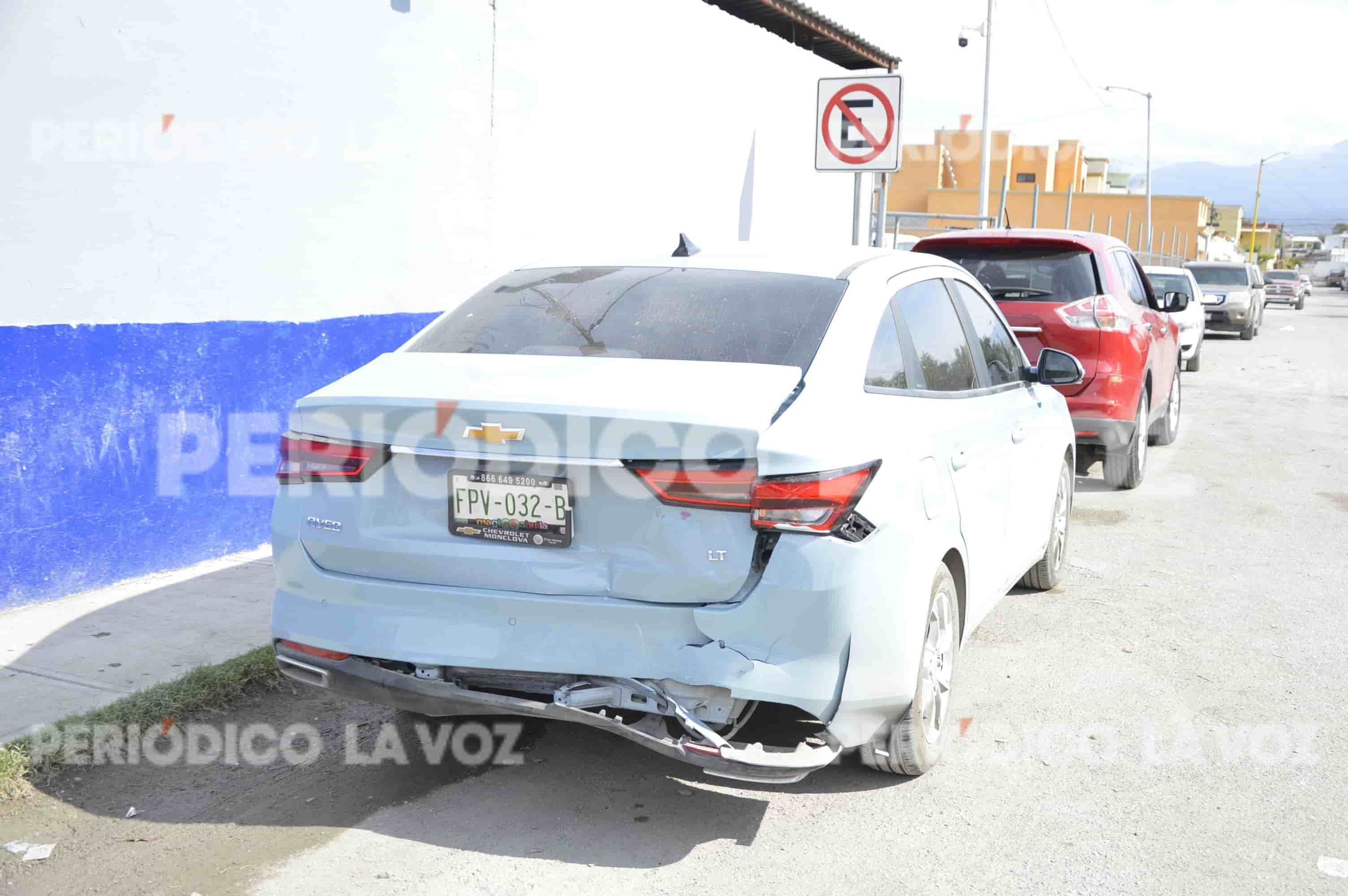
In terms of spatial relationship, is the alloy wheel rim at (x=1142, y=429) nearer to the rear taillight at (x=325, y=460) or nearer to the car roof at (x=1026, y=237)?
the car roof at (x=1026, y=237)

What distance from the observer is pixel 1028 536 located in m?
5.70

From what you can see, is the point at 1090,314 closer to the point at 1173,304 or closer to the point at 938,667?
the point at 1173,304

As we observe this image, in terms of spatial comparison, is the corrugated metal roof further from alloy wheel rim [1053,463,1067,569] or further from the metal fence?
the metal fence

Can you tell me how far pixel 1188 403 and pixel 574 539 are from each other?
14.0 meters

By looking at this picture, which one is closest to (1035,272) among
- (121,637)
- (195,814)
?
(121,637)

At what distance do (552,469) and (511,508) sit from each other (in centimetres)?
16

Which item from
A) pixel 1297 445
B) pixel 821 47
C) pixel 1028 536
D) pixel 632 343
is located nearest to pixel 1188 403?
pixel 1297 445

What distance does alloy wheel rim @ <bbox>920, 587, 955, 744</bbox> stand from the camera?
413 centimetres

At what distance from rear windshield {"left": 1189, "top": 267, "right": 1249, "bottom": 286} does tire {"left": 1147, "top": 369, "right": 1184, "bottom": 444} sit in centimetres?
1742

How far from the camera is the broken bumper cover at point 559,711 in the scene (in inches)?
138

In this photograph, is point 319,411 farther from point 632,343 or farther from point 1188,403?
point 1188,403

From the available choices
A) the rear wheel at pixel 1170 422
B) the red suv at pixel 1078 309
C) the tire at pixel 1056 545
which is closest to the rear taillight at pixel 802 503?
the tire at pixel 1056 545

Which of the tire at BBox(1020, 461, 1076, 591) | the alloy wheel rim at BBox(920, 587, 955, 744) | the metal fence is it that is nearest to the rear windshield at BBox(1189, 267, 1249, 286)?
the metal fence

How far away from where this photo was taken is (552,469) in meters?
3.55
